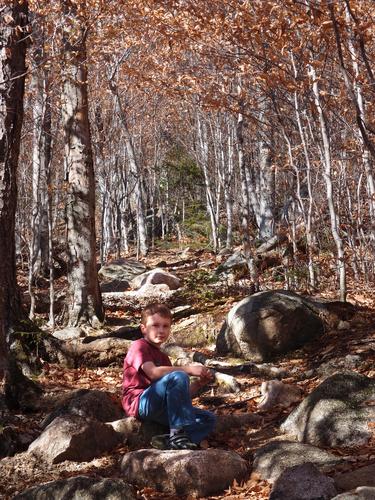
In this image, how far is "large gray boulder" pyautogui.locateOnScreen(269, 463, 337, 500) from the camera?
9.89 ft

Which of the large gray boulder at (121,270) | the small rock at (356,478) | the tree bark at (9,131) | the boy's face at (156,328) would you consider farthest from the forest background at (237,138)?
the large gray boulder at (121,270)

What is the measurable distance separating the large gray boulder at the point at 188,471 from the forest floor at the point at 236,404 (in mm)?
66

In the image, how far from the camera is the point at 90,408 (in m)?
4.89

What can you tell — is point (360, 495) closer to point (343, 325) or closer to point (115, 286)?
point (343, 325)

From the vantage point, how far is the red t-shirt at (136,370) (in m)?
4.41

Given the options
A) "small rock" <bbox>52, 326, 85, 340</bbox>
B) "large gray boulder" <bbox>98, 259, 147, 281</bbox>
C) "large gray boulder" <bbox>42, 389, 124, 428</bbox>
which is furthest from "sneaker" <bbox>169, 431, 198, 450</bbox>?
"large gray boulder" <bbox>98, 259, 147, 281</bbox>

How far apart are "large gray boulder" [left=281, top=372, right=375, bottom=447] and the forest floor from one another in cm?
13

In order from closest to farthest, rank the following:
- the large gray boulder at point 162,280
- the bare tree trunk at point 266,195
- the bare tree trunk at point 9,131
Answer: the bare tree trunk at point 9,131, the large gray boulder at point 162,280, the bare tree trunk at point 266,195

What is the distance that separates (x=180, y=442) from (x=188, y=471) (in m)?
0.48

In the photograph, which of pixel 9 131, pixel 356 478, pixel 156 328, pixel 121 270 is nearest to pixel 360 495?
pixel 356 478

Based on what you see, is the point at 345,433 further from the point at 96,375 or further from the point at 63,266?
the point at 63,266

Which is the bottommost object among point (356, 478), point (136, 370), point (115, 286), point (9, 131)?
point (356, 478)

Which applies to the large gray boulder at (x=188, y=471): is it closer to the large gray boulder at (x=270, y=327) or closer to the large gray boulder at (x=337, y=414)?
the large gray boulder at (x=337, y=414)

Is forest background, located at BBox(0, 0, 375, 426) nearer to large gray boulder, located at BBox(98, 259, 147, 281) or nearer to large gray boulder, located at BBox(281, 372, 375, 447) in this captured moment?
large gray boulder, located at BBox(98, 259, 147, 281)
